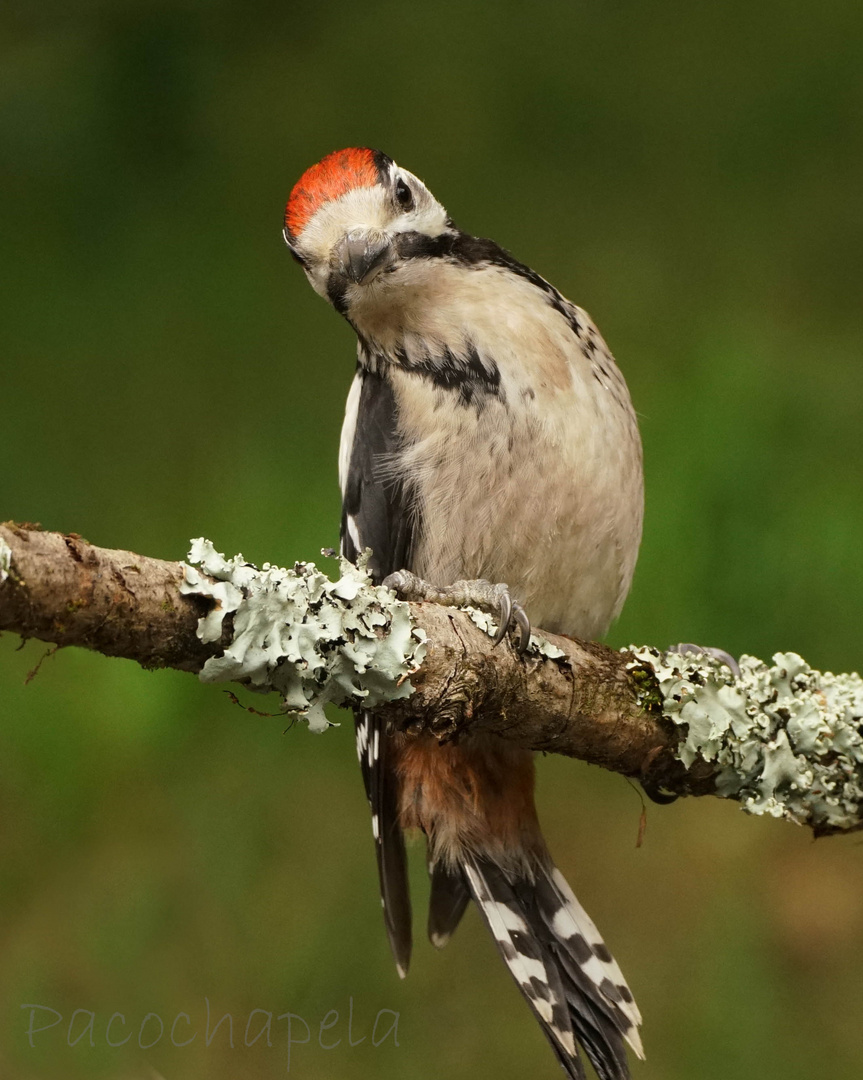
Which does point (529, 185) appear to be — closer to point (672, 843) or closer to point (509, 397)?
point (509, 397)

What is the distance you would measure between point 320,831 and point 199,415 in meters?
0.82

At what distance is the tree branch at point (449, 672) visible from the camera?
87 centimetres

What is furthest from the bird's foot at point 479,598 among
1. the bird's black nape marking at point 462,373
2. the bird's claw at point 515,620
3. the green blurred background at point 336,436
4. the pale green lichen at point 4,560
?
the green blurred background at point 336,436

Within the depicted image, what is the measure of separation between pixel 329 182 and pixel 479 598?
0.57 meters

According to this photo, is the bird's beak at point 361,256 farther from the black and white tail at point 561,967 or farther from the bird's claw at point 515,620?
the black and white tail at point 561,967

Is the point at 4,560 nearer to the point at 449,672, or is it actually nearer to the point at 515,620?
the point at 449,672

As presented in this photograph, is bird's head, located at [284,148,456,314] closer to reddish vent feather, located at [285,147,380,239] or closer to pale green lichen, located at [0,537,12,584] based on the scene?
reddish vent feather, located at [285,147,380,239]

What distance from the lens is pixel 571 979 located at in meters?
1.44

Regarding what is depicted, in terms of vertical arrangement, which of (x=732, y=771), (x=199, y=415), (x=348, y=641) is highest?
(x=199, y=415)

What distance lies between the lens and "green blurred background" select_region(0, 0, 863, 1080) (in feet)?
6.13

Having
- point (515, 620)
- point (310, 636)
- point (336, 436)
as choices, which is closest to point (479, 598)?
point (515, 620)

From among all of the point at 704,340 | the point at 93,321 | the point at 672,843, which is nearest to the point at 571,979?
the point at 672,843

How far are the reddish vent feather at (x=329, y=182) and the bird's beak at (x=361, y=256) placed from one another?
2.7 inches

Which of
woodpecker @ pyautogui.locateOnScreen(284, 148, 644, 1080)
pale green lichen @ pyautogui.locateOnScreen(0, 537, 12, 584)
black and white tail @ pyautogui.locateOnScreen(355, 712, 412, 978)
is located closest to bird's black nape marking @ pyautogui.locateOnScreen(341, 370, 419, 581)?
woodpecker @ pyautogui.locateOnScreen(284, 148, 644, 1080)
